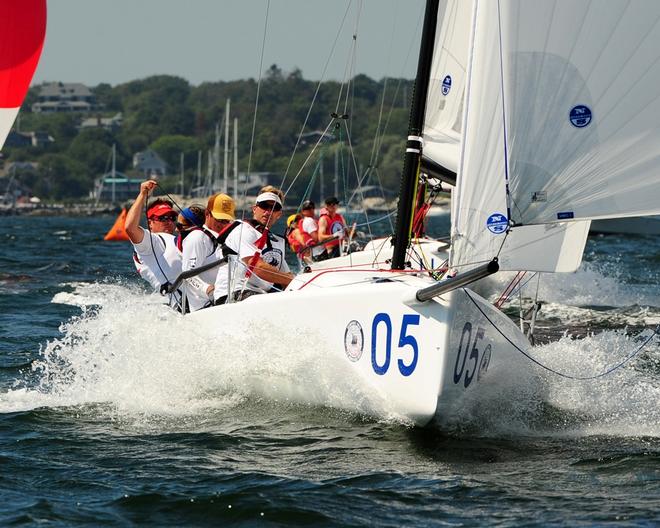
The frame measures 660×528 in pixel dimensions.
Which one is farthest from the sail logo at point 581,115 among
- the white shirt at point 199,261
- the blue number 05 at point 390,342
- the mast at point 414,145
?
the white shirt at point 199,261

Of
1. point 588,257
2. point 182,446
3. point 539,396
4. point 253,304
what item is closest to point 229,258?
point 253,304

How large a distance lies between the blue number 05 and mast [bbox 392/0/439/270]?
2.40 ft

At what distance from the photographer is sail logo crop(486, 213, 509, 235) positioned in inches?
247

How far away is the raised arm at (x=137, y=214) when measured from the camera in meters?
7.38

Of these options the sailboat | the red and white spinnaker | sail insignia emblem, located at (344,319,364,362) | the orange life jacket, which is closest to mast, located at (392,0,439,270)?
the sailboat

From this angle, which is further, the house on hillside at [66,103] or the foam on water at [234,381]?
the house on hillside at [66,103]

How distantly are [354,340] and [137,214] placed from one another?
190 centimetres

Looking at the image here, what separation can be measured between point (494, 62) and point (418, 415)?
195 centimetres

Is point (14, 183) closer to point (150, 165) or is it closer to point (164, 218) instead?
point (150, 165)

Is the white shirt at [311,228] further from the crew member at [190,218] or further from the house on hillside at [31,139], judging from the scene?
the house on hillside at [31,139]

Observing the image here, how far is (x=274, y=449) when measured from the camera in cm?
636

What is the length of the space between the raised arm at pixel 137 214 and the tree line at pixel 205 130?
198ft

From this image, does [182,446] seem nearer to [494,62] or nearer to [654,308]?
[494,62]

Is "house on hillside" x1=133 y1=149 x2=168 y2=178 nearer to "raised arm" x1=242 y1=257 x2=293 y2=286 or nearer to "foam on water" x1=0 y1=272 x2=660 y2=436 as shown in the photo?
"foam on water" x1=0 y1=272 x2=660 y2=436
